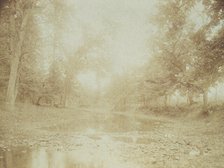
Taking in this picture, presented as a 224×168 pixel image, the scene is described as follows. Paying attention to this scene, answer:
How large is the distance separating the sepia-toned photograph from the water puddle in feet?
0.11

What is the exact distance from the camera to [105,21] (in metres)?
40.6

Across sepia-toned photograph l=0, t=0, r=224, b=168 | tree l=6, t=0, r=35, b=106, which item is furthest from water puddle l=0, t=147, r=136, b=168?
tree l=6, t=0, r=35, b=106

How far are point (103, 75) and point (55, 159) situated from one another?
134 feet

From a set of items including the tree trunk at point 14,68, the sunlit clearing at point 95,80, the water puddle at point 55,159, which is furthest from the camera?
the sunlit clearing at point 95,80

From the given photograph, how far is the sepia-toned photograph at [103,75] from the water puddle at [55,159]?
3 cm

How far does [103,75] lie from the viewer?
50406 mm

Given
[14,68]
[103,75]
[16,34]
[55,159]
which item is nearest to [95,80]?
[103,75]

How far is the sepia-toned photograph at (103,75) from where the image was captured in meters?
10.6

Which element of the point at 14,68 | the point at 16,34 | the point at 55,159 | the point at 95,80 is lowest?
the point at 55,159

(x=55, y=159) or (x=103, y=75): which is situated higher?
(x=103, y=75)

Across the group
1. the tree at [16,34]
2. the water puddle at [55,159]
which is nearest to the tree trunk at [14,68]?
the tree at [16,34]

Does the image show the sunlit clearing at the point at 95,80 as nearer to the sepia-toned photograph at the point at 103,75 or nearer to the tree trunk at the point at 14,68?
the sepia-toned photograph at the point at 103,75

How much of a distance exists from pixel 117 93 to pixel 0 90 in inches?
1130

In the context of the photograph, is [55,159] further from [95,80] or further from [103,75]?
[95,80]
